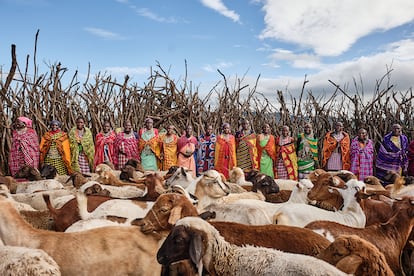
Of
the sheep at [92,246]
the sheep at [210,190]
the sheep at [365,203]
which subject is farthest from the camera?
the sheep at [210,190]

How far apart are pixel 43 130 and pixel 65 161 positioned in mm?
1521

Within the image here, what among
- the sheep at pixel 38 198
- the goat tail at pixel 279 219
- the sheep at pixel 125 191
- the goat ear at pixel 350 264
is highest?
the goat ear at pixel 350 264

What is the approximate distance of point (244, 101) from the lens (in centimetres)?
1325

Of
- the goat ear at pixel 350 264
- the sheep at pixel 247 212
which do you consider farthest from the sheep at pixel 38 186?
the goat ear at pixel 350 264

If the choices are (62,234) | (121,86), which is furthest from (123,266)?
(121,86)

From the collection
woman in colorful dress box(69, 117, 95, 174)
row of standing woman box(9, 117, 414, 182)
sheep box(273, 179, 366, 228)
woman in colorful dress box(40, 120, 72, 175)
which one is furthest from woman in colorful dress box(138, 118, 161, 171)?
sheep box(273, 179, 366, 228)

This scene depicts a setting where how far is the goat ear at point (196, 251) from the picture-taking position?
10.6ft

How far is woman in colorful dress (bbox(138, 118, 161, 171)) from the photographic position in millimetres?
10320

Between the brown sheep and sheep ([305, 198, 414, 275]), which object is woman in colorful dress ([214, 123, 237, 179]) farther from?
sheep ([305, 198, 414, 275])

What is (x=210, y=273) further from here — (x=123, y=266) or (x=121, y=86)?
(x=121, y=86)

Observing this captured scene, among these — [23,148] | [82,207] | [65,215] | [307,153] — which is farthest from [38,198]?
[307,153]

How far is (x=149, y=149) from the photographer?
10.4 meters

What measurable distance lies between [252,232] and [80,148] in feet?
23.4

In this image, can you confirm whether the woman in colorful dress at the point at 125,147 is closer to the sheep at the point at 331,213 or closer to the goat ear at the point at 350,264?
the sheep at the point at 331,213
